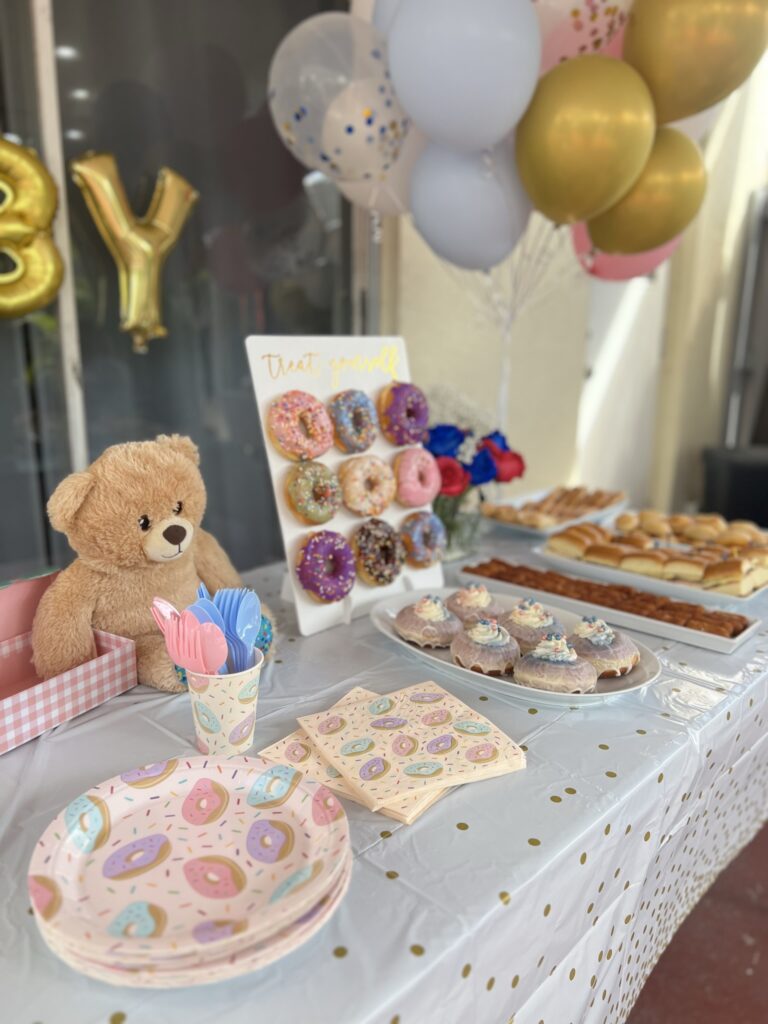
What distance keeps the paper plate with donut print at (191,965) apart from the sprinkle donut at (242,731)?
10.3 inches

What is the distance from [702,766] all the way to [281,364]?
810mm

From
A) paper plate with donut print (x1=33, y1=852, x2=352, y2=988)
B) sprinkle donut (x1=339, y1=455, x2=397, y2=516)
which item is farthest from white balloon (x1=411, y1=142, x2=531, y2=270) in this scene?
paper plate with donut print (x1=33, y1=852, x2=352, y2=988)

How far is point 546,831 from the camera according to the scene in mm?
627

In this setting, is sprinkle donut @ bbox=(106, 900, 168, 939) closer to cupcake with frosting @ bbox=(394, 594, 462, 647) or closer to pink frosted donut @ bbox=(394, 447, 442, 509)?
cupcake with frosting @ bbox=(394, 594, 462, 647)

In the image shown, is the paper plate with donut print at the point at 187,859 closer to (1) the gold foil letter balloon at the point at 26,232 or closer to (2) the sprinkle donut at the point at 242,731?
(2) the sprinkle donut at the point at 242,731

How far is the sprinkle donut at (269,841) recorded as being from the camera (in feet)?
1.83

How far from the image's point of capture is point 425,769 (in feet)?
2.24

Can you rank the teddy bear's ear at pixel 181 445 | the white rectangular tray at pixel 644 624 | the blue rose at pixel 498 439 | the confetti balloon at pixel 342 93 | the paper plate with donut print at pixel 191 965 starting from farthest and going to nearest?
the confetti balloon at pixel 342 93, the blue rose at pixel 498 439, the white rectangular tray at pixel 644 624, the teddy bear's ear at pixel 181 445, the paper plate with donut print at pixel 191 965

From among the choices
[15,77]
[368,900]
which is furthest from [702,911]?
[15,77]

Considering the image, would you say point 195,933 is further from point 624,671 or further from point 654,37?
point 654,37

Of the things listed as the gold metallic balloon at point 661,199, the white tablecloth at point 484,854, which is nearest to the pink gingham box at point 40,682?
the white tablecloth at point 484,854

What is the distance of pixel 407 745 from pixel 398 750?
1 centimetres

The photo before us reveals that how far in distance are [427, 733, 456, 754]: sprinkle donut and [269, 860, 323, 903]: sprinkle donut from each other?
21 centimetres

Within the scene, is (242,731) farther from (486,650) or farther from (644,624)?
→ (644,624)
